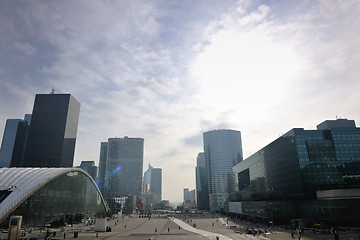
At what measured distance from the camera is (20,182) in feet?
242

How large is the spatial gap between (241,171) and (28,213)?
425 feet

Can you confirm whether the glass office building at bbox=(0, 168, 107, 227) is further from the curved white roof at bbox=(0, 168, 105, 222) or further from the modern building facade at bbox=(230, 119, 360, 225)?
the modern building facade at bbox=(230, 119, 360, 225)

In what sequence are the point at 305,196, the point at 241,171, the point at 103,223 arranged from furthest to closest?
the point at 241,171 → the point at 305,196 → the point at 103,223

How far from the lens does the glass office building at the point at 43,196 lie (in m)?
66.8

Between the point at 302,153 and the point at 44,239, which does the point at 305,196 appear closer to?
the point at 302,153

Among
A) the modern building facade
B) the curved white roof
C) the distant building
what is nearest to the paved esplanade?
the curved white roof

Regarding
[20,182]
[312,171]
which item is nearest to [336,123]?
[312,171]

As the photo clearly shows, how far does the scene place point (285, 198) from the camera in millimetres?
92625

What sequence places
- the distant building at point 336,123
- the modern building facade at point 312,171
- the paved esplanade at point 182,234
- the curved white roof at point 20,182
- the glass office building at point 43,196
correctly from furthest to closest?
the distant building at point 336,123
the modern building facade at point 312,171
the glass office building at point 43,196
the curved white roof at point 20,182
the paved esplanade at point 182,234

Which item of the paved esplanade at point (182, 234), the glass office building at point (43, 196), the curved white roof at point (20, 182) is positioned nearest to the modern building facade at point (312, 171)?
the paved esplanade at point (182, 234)

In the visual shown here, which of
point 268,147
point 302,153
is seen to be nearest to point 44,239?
point 302,153

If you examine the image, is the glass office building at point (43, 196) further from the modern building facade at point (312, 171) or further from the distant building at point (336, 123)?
the distant building at point (336, 123)

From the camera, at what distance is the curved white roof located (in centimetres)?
6472

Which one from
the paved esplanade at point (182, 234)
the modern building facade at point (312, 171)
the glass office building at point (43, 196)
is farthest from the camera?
the modern building facade at point (312, 171)
